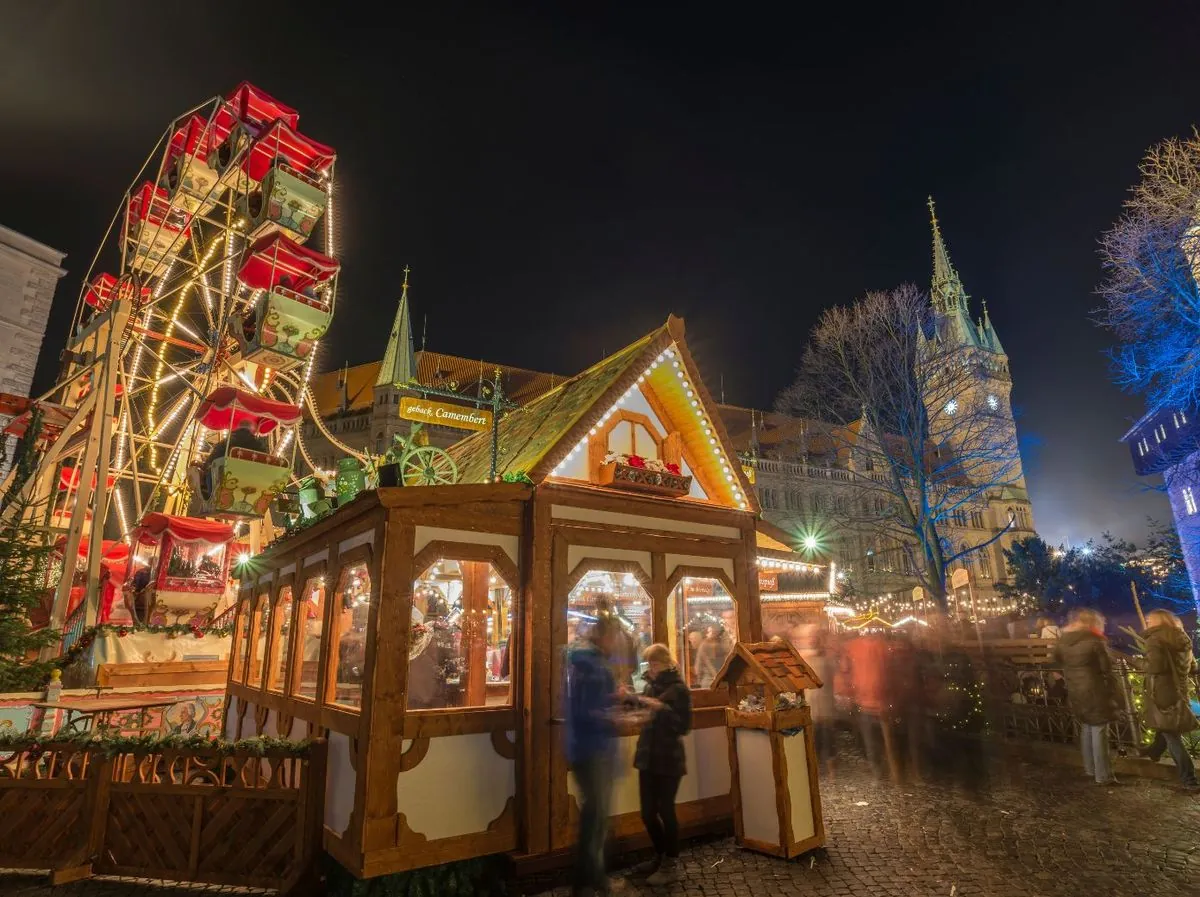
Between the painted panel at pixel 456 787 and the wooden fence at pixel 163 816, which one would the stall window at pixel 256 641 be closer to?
the wooden fence at pixel 163 816

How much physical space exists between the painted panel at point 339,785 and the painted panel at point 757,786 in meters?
4.05


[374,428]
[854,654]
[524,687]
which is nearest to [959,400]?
[854,654]

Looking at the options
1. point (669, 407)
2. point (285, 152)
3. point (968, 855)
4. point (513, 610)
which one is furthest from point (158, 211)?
point (968, 855)

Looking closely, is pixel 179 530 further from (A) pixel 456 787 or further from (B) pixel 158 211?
(A) pixel 456 787

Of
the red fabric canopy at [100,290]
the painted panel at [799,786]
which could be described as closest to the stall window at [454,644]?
the painted panel at [799,786]

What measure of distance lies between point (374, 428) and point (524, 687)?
40941 millimetres

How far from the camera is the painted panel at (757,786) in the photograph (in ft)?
21.4

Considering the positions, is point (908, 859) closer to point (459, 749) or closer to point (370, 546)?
point (459, 749)

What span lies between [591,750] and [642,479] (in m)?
3.25

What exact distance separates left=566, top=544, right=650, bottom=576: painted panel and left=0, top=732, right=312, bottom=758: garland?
3.14m

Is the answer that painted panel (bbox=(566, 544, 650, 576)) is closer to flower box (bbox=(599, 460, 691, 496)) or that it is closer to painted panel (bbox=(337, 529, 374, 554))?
flower box (bbox=(599, 460, 691, 496))

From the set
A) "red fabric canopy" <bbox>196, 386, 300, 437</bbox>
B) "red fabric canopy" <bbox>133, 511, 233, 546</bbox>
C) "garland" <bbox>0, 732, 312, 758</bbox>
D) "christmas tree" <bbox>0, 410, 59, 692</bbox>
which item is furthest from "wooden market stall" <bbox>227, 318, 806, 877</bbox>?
"red fabric canopy" <bbox>133, 511, 233, 546</bbox>

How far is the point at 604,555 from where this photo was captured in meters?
7.46

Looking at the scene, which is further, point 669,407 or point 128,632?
point 128,632
